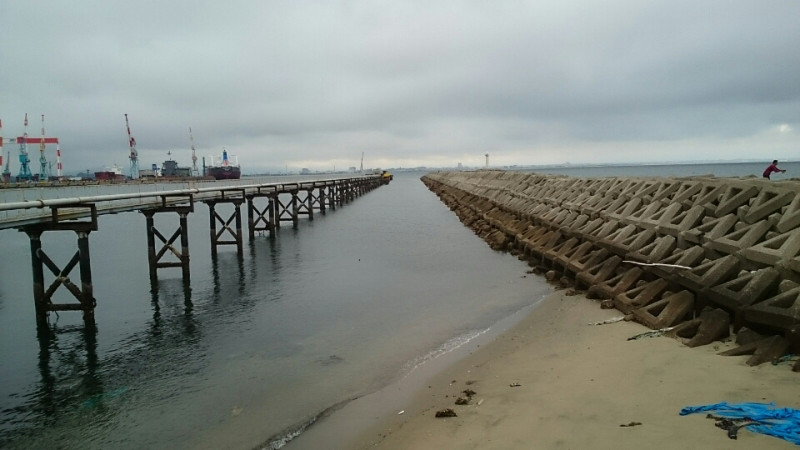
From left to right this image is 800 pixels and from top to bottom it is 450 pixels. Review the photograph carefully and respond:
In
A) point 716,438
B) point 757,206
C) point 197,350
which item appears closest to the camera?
point 716,438

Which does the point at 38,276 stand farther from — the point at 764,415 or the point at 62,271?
the point at 764,415

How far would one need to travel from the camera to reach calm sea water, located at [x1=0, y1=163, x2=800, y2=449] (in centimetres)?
846

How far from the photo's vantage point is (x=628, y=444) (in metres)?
5.07

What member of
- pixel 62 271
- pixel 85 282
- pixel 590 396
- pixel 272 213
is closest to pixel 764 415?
pixel 590 396

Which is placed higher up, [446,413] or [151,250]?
[151,250]

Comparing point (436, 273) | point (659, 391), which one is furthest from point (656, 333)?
point (436, 273)

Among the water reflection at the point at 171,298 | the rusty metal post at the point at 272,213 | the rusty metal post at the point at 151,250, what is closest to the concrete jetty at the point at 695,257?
the water reflection at the point at 171,298

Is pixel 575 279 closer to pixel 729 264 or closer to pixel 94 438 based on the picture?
pixel 729 264

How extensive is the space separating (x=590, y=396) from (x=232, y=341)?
8.98 m

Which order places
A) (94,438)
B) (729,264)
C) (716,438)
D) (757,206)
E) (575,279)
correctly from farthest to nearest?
(575,279)
(757,206)
(729,264)
(94,438)
(716,438)

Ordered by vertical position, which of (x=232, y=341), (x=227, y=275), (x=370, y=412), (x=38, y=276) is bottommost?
(x=227, y=275)

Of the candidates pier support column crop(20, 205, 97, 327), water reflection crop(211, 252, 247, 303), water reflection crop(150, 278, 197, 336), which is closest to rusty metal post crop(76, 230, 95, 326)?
pier support column crop(20, 205, 97, 327)

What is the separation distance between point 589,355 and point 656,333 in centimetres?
134

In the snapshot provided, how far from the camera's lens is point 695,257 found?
9.68m
